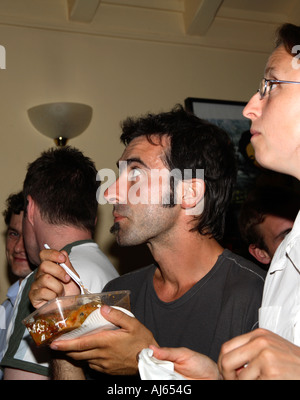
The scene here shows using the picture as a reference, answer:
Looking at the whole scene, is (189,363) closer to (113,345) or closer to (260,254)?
(113,345)

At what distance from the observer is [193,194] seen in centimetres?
217

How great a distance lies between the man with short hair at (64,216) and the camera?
2240 mm

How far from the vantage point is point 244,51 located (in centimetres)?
496

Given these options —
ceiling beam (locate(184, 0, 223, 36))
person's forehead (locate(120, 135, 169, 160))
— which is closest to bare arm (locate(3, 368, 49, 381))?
person's forehead (locate(120, 135, 169, 160))

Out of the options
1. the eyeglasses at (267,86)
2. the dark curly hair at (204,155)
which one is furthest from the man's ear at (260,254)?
the eyeglasses at (267,86)

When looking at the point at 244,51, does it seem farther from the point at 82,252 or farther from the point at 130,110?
the point at 82,252

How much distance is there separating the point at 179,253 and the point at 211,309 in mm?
293

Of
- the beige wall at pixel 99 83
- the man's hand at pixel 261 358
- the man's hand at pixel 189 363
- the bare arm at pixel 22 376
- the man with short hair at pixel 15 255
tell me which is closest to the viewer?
the man's hand at pixel 261 358

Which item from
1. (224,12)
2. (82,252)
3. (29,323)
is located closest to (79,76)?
(224,12)

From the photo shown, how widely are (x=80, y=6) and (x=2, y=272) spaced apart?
2202 millimetres

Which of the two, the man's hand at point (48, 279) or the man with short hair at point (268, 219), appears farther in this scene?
the man with short hair at point (268, 219)

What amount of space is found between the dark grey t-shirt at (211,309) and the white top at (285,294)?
14cm

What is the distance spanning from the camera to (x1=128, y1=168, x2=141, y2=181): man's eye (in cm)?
212

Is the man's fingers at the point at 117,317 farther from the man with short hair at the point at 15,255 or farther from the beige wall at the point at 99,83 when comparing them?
the beige wall at the point at 99,83
